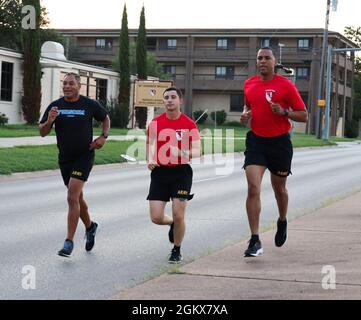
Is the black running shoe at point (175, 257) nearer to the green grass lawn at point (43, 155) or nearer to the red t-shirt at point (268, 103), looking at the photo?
the red t-shirt at point (268, 103)

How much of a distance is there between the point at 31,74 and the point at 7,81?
1.51m

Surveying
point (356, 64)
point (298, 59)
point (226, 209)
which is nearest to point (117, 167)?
point (226, 209)

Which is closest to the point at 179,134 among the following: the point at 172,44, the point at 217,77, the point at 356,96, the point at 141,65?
the point at 141,65

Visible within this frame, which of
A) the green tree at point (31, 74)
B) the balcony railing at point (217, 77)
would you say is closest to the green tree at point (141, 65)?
the green tree at point (31, 74)

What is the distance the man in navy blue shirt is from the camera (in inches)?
334

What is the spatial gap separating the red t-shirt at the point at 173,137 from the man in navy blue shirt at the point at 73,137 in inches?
31.2

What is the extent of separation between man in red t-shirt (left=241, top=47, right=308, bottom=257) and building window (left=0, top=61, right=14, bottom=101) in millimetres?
35094

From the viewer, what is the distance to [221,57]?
8494 cm

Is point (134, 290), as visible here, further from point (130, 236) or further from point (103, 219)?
point (103, 219)

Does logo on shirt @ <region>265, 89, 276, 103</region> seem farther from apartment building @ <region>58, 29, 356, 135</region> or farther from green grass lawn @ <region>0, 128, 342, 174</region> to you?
apartment building @ <region>58, 29, 356, 135</region>

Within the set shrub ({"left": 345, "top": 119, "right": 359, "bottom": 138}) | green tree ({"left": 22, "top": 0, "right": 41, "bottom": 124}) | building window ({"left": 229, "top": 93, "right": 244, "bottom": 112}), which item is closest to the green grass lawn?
green tree ({"left": 22, "top": 0, "right": 41, "bottom": 124})

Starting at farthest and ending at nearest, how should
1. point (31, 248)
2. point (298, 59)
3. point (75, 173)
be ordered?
point (298, 59), point (31, 248), point (75, 173)

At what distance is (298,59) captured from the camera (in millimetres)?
82375

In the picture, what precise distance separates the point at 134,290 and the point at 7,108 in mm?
36637
